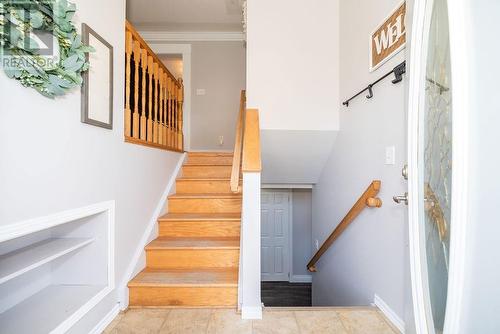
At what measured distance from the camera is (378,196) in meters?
1.74

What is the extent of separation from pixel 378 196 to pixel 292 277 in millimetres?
3694

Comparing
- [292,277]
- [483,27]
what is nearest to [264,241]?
[292,277]

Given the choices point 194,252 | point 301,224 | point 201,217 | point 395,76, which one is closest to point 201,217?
point 201,217

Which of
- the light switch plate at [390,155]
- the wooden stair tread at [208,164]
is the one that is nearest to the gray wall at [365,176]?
the light switch plate at [390,155]

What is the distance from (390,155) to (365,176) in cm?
39

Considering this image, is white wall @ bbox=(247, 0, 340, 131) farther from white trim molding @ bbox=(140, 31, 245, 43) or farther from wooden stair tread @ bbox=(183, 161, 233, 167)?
white trim molding @ bbox=(140, 31, 245, 43)

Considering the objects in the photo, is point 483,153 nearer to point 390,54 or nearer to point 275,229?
point 390,54

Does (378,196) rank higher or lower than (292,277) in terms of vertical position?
higher

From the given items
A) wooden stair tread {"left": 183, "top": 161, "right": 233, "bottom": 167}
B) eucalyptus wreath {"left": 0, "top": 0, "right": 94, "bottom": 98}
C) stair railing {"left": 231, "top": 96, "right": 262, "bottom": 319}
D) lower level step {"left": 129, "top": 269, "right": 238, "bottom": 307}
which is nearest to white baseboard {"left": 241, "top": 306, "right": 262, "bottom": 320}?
stair railing {"left": 231, "top": 96, "right": 262, "bottom": 319}

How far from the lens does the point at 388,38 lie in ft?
5.35

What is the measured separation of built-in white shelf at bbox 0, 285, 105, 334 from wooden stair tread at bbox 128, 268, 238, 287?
1.10ft

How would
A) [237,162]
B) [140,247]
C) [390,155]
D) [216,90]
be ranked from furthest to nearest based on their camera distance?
[216,90]
[140,247]
[237,162]
[390,155]

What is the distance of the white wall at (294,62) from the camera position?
254 cm

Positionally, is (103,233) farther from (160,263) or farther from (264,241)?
(264,241)
